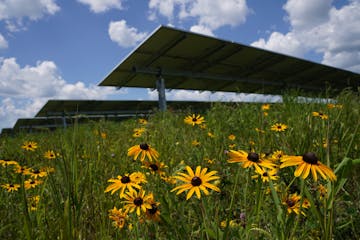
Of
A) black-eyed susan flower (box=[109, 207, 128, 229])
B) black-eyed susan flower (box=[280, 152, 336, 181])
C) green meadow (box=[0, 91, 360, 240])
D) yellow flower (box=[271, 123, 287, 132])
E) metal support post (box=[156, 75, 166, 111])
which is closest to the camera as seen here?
black-eyed susan flower (box=[280, 152, 336, 181])

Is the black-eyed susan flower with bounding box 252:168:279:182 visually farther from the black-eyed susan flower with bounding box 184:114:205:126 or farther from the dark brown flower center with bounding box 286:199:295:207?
the black-eyed susan flower with bounding box 184:114:205:126

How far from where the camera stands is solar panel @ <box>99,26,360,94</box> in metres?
10.8

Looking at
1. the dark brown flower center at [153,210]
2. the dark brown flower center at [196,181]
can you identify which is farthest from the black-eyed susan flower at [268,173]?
the dark brown flower center at [153,210]

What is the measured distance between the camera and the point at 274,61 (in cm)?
1506

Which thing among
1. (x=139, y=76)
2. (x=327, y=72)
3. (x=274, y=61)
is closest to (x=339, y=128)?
(x=139, y=76)

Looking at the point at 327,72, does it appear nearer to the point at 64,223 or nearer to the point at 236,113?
the point at 236,113

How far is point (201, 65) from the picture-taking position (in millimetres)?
13859

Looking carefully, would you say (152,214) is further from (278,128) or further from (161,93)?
(161,93)

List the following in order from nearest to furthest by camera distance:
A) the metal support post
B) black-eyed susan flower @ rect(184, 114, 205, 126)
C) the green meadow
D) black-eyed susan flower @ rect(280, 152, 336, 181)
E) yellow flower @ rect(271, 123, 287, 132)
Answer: black-eyed susan flower @ rect(280, 152, 336, 181), the green meadow, yellow flower @ rect(271, 123, 287, 132), black-eyed susan flower @ rect(184, 114, 205, 126), the metal support post

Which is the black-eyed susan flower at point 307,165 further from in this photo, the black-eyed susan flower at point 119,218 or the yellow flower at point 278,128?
the yellow flower at point 278,128

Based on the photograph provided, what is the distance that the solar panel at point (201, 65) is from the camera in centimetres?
1076

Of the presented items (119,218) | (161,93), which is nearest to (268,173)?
(119,218)

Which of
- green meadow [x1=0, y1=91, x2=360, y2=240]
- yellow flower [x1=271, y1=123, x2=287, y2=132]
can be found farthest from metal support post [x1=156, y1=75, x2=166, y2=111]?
yellow flower [x1=271, y1=123, x2=287, y2=132]

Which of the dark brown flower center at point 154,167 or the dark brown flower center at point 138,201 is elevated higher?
the dark brown flower center at point 154,167
